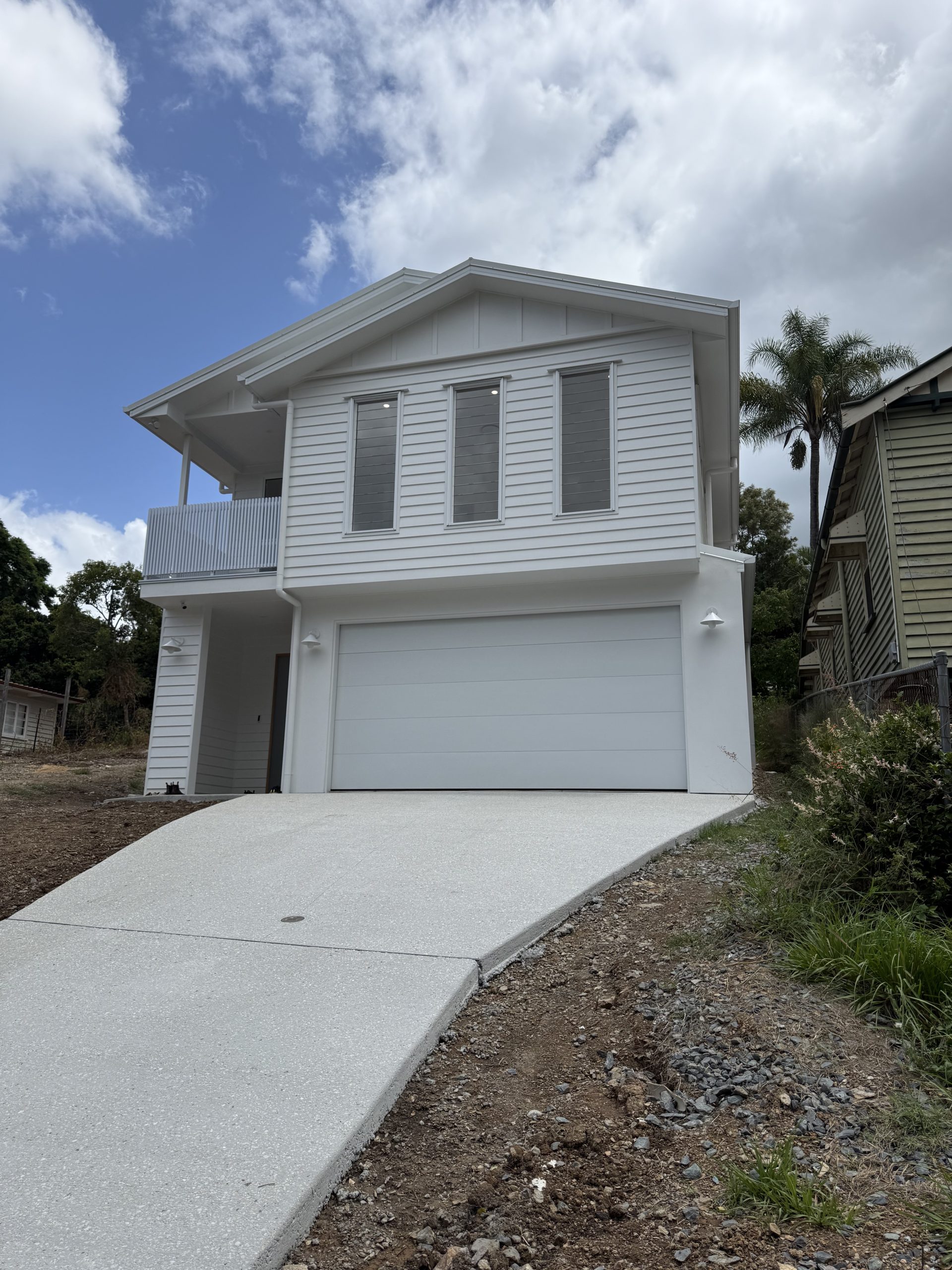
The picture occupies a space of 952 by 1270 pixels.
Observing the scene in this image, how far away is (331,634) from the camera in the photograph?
1155cm

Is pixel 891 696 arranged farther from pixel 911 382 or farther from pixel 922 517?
pixel 911 382

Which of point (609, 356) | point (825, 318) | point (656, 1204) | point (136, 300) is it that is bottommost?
point (656, 1204)

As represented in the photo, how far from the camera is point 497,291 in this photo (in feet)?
37.4

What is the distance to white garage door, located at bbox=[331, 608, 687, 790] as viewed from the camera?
10.3 metres

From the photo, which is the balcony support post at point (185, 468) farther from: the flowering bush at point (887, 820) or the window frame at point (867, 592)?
the flowering bush at point (887, 820)

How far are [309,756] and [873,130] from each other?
1810 centimetres

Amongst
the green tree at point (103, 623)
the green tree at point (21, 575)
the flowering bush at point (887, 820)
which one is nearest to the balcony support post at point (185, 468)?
the flowering bush at point (887, 820)

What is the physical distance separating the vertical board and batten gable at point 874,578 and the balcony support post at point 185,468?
9784mm

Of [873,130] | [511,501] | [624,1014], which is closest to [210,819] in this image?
[511,501]

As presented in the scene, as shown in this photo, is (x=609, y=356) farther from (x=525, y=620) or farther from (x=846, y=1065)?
(x=846, y=1065)

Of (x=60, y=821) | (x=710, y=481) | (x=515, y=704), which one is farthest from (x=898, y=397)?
(x=60, y=821)

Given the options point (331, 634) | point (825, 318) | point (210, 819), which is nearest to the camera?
point (210, 819)

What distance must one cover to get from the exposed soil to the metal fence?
5.96ft

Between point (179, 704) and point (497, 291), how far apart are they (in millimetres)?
7148
